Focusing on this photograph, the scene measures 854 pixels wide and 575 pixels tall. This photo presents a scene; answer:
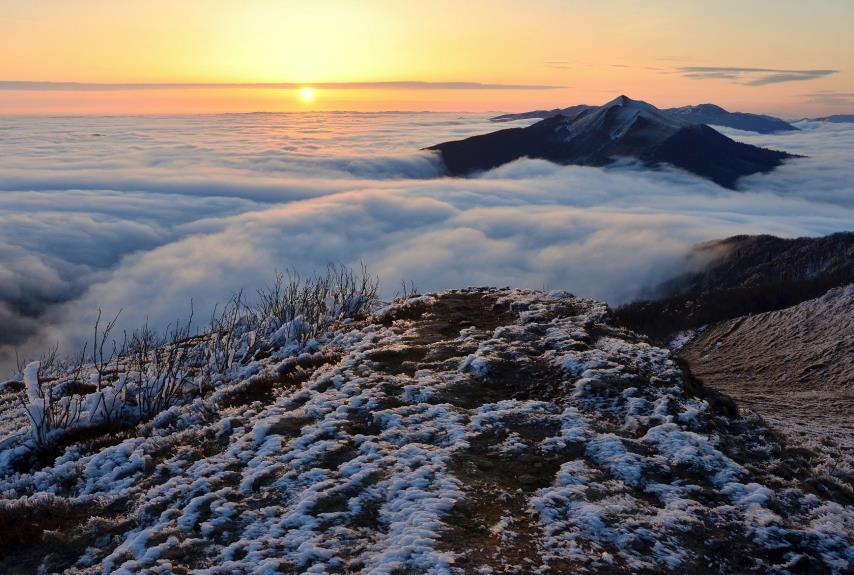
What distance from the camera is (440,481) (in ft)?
32.6

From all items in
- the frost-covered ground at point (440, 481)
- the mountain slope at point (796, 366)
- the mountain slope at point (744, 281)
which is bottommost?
the mountain slope at point (744, 281)

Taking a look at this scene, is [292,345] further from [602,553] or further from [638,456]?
[602,553]

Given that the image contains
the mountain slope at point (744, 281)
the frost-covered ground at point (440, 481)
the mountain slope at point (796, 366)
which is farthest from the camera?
the mountain slope at point (744, 281)

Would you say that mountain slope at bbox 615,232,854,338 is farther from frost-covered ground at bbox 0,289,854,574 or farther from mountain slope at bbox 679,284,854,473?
frost-covered ground at bbox 0,289,854,574

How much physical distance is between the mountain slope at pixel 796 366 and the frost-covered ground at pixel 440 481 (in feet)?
27.4

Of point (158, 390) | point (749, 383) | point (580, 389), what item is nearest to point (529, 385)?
point (580, 389)

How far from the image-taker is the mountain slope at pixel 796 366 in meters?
24.9

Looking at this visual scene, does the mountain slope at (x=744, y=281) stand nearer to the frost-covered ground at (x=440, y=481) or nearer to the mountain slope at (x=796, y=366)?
the mountain slope at (x=796, y=366)

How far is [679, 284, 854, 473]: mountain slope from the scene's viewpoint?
24.9 meters

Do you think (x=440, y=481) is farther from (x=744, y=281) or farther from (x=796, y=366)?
(x=744, y=281)

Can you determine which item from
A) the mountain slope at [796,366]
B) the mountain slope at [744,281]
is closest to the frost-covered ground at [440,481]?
the mountain slope at [796,366]

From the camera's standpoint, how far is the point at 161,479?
11469mm

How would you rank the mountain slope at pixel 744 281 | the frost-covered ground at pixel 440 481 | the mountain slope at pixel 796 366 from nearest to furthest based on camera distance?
1. the frost-covered ground at pixel 440 481
2. the mountain slope at pixel 796 366
3. the mountain slope at pixel 744 281

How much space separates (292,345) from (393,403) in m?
8.23
